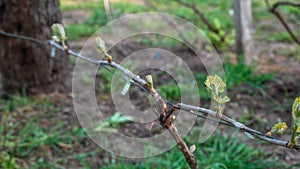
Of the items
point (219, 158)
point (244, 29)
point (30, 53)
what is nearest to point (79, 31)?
point (30, 53)

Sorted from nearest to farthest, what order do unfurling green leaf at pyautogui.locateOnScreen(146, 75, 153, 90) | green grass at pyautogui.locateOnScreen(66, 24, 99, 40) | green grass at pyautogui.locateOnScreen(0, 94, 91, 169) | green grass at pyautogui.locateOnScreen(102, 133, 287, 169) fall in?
unfurling green leaf at pyautogui.locateOnScreen(146, 75, 153, 90) < green grass at pyautogui.locateOnScreen(102, 133, 287, 169) < green grass at pyautogui.locateOnScreen(0, 94, 91, 169) < green grass at pyautogui.locateOnScreen(66, 24, 99, 40)

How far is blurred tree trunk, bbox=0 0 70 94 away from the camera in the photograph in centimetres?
279

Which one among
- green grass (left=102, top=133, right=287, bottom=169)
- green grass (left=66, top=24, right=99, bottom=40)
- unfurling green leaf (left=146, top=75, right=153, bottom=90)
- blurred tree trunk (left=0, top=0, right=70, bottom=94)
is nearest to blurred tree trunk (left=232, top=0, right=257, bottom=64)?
green grass (left=102, top=133, right=287, bottom=169)

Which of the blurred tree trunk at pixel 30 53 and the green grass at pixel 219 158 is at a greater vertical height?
the blurred tree trunk at pixel 30 53

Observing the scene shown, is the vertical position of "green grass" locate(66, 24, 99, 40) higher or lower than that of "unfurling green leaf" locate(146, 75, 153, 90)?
higher

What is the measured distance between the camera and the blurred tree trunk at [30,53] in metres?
2.79

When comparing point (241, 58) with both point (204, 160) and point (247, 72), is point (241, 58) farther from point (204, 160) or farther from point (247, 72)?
point (204, 160)

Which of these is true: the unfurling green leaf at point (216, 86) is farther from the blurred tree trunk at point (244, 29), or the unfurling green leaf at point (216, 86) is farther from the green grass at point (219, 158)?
the blurred tree trunk at point (244, 29)

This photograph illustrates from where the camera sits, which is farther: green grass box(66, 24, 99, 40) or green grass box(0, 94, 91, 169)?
green grass box(66, 24, 99, 40)

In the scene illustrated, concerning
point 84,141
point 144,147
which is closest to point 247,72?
point 144,147

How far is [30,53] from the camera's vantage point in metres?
2.92

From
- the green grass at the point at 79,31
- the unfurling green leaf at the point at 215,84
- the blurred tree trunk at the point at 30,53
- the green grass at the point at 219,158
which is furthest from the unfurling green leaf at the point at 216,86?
the green grass at the point at 79,31

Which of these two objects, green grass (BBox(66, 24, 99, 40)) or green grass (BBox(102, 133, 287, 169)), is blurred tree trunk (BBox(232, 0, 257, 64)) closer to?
green grass (BBox(102, 133, 287, 169))

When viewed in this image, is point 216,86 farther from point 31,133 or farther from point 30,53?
point 30,53
